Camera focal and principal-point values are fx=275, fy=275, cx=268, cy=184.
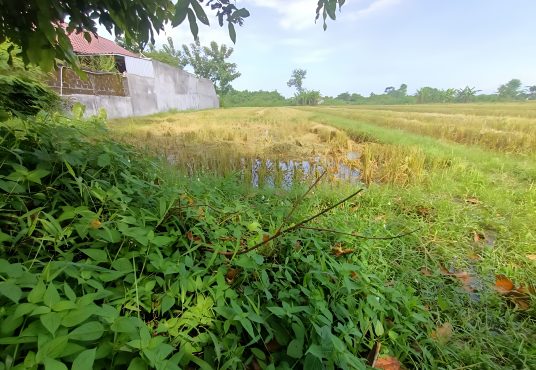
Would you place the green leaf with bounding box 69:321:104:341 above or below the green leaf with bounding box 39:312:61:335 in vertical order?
below

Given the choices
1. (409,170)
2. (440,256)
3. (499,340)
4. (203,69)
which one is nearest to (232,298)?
(499,340)


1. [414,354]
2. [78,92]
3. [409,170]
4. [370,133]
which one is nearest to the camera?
[414,354]

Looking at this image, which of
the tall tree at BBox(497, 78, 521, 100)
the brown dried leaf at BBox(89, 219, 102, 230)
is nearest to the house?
the brown dried leaf at BBox(89, 219, 102, 230)

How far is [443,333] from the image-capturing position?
130 cm

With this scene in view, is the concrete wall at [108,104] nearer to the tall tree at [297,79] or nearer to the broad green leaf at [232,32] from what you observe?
the broad green leaf at [232,32]

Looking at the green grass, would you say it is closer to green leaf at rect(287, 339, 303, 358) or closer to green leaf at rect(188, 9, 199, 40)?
green leaf at rect(287, 339, 303, 358)

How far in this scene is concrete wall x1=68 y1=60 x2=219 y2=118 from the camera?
9.60 meters

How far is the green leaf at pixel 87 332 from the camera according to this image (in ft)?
2.01

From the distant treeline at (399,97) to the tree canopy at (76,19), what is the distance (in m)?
29.6

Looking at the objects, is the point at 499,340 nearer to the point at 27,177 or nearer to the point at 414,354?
the point at 414,354

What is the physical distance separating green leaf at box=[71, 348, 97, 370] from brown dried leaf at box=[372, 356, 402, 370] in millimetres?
963

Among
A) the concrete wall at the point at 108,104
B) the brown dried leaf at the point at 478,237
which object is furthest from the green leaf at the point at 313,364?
the concrete wall at the point at 108,104

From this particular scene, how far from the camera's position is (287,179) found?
3.43m

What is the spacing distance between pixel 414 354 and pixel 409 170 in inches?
119
